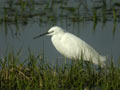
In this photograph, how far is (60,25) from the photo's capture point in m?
9.22

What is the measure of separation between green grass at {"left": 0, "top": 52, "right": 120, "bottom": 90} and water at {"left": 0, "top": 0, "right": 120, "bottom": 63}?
5.01ft

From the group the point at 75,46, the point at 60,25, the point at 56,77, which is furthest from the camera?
the point at 60,25

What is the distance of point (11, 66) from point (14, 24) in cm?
385

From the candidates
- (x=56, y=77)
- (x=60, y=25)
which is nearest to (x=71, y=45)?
(x=56, y=77)

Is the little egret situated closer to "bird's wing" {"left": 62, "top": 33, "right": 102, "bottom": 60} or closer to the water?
"bird's wing" {"left": 62, "top": 33, "right": 102, "bottom": 60}

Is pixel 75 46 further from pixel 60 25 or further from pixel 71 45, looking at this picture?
pixel 60 25

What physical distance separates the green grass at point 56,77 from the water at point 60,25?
1.53 meters

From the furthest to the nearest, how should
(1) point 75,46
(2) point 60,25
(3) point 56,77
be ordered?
1. (2) point 60,25
2. (1) point 75,46
3. (3) point 56,77

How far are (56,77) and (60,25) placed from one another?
13.4 ft

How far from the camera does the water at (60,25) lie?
7.63 meters

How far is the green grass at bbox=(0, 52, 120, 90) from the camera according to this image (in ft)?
17.0

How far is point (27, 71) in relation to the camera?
564cm

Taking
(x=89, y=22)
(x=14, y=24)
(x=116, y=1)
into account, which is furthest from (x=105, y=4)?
(x=14, y=24)

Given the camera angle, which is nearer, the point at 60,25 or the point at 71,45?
the point at 71,45
